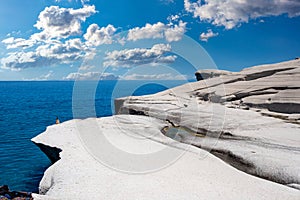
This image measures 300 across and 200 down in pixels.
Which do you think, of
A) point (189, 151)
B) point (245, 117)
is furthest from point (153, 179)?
point (245, 117)

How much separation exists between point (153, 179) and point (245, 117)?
52.1 feet

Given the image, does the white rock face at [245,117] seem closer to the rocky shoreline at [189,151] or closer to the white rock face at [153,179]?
the rocky shoreline at [189,151]

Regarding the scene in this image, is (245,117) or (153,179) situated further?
(245,117)

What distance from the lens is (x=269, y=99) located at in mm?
28812

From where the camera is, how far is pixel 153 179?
11797 millimetres

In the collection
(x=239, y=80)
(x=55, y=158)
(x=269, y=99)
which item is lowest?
Answer: (x=55, y=158)

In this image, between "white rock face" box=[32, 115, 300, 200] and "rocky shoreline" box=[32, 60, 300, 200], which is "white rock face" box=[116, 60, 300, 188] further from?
"white rock face" box=[32, 115, 300, 200]

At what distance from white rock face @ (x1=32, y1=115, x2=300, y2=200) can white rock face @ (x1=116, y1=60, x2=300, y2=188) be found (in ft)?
4.99

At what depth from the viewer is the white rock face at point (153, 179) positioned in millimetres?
10273

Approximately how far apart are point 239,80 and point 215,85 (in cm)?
365

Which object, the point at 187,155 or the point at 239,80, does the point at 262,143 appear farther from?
Answer: the point at 239,80

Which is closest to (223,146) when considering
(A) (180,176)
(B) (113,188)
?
(A) (180,176)

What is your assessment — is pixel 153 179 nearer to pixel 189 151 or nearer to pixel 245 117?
pixel 189 151

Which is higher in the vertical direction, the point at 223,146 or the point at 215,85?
the point at 215,85
